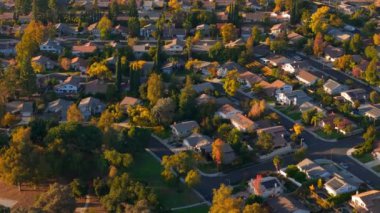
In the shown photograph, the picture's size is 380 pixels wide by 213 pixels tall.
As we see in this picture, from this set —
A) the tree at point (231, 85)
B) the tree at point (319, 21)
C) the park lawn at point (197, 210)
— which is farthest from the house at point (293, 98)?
the park lawn at point (197, 210)

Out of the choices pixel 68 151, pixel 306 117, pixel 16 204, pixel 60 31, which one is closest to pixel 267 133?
pixel 306 117

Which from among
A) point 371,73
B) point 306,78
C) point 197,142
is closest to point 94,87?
point 197,142

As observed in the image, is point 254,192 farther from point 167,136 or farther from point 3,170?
point 3,170

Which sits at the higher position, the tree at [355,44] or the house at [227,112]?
the tree at [355,44]

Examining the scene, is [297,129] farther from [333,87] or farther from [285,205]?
[285,205]

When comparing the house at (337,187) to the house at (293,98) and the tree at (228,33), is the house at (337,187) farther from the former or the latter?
the tree at (228,33)

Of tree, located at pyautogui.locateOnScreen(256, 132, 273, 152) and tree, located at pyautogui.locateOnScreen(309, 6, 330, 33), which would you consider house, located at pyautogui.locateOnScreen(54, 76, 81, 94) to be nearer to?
tree, located at pyautogui.locateOnScreen(256, 132, 273, 152)
